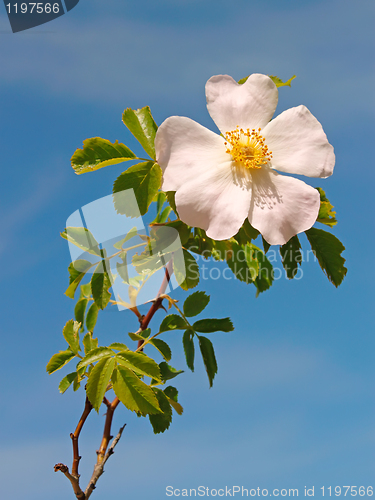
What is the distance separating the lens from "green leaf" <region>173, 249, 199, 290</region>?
1.23 metres

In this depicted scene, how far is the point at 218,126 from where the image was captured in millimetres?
1054

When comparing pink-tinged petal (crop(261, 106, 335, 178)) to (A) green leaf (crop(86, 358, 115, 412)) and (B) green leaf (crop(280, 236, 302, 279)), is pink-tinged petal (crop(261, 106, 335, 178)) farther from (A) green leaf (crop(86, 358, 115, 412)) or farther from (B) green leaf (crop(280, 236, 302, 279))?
(A) green leaf (crop(86, 358, 115, 412))

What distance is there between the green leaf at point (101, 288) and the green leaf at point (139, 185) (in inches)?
9.8

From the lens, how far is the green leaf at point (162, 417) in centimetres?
124

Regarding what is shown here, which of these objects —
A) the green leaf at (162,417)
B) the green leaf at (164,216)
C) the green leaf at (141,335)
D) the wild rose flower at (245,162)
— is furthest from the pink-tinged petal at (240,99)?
the green leaf at (162,417)

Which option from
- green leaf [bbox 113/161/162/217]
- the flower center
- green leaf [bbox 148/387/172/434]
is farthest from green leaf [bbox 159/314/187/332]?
the flower center

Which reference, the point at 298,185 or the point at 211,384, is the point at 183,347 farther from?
the point at 298,185

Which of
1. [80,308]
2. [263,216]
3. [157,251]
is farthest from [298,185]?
[80,308]

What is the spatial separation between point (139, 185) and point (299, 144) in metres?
0.37

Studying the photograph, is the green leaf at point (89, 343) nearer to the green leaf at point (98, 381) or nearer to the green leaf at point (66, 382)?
the green leaf at point (66, 382)

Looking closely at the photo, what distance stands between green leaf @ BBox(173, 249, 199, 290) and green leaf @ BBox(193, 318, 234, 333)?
14cm

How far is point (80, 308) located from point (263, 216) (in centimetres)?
82

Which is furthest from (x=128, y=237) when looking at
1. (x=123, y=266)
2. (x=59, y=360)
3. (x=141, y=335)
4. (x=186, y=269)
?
(x=59, y=360)

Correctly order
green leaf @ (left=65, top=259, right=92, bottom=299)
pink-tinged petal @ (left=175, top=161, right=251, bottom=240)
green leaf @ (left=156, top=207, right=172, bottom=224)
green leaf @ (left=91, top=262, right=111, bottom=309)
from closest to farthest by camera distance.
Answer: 1. pink-tinged petal @ (left=175, top=161, right=251, bottom=240)
2. green leaf @ (left=91, top=262, right=111, bottom=309)
3. green leaf @ (left=65, top=259, right=92, bottom=299)
4. green leaf @ (left=156, top=207, right=172, bottom=224)
